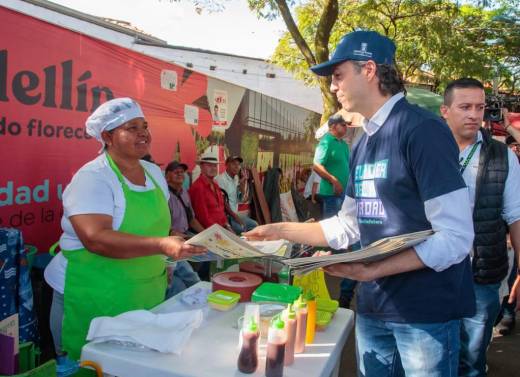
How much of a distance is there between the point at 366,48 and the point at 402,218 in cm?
→ 63

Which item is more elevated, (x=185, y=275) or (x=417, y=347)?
(x=417, y=347)

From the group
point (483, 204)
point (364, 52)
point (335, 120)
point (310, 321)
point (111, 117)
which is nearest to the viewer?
point (364, 52)

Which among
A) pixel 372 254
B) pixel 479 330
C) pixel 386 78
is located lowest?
pixel 479 330

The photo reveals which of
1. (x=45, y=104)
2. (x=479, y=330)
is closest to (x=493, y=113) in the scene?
(x=479, y=330)

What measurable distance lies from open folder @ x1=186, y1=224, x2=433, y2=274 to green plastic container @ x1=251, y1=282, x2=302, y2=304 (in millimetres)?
215

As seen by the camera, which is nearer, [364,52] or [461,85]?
[364,52]

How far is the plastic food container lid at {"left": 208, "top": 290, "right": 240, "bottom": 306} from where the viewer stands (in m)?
2.12

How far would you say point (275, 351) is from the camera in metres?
1.51

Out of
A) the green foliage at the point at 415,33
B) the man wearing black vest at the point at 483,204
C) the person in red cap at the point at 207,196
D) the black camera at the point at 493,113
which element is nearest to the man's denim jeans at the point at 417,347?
the man wearing black vest at the point at 483,204

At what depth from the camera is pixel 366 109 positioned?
169 centimetres

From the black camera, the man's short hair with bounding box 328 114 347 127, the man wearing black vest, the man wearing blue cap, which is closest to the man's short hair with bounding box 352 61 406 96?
the man wearing blue cap

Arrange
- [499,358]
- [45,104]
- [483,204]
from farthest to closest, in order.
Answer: [499,358], [45,104], [483,204]

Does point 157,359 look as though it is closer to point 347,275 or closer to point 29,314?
point 347,275

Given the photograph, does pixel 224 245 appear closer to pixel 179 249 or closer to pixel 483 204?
pixel 179 249
